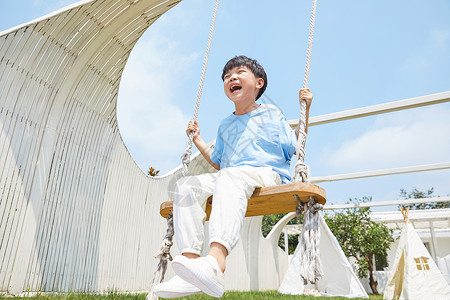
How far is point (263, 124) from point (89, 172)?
6.87 feet

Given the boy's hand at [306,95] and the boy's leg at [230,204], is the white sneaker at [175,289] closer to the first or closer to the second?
the boy's leg at [230,204]

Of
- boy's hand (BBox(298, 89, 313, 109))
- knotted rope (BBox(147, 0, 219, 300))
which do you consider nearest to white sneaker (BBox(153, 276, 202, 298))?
knotted rope (BBox(147, 0, 219, 300))

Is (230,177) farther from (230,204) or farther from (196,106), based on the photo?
(196,106)

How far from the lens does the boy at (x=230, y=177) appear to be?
149cm

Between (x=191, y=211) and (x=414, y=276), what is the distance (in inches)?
213

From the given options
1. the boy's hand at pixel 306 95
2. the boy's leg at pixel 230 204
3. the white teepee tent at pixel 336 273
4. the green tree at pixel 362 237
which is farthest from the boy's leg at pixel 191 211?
the green tree at pixel 362 237

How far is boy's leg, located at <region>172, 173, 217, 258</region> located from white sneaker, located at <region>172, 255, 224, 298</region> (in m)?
0.26

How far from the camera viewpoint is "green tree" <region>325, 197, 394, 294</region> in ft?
33.8

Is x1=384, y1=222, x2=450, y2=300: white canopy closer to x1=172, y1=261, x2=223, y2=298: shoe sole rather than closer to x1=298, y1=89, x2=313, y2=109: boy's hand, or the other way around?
x1=298, y1=89, x2=313, y2=109: boy's hand

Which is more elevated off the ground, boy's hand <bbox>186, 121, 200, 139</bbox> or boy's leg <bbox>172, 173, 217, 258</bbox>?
boy's hand <bbox>186, 121, 200, 139</bbox>

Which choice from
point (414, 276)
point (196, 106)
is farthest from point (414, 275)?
point (196, 106)

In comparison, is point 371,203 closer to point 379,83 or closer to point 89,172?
point 379,83

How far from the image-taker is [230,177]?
1.83 metres

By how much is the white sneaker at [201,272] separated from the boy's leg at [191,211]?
0.84ft
